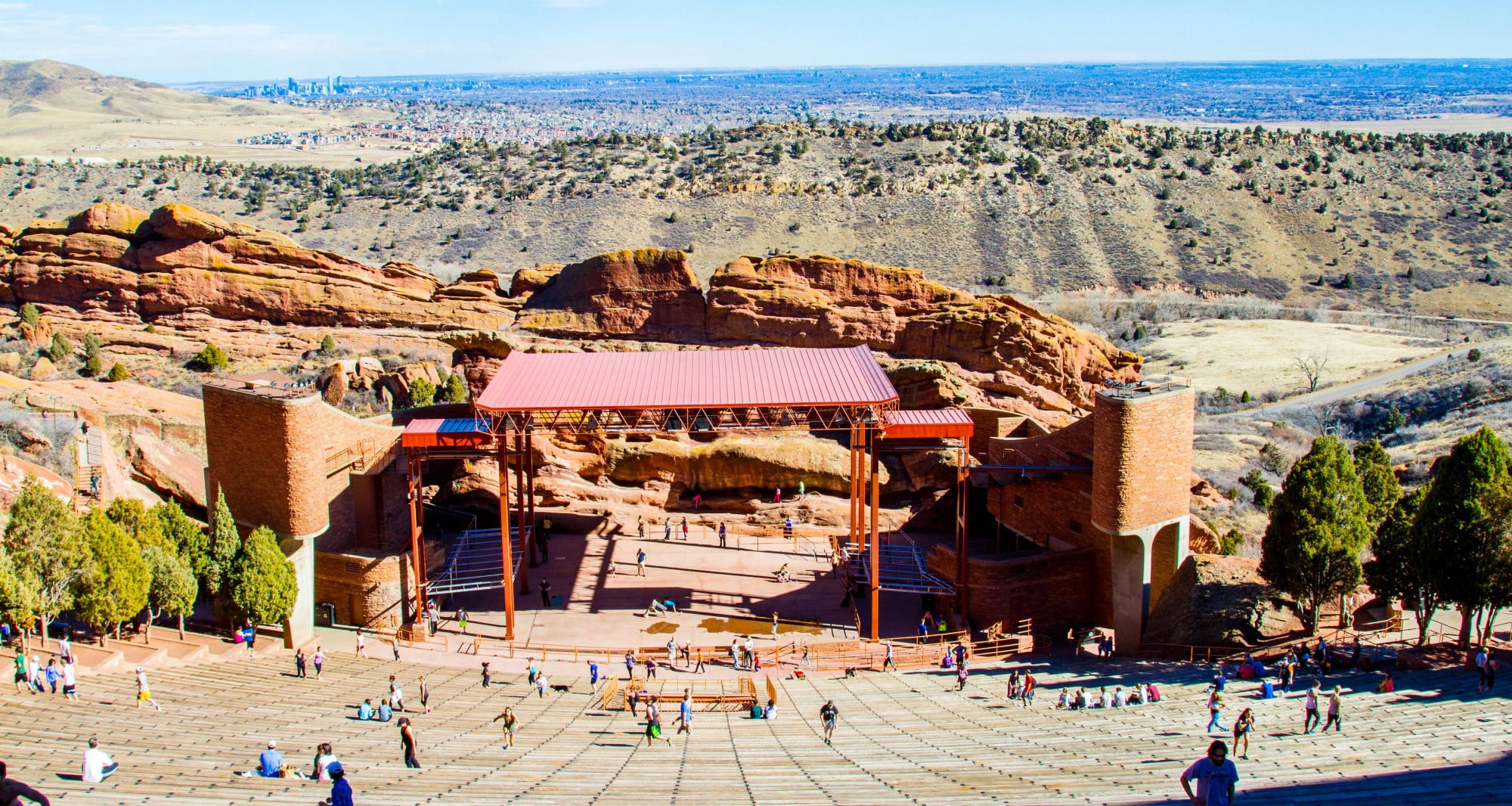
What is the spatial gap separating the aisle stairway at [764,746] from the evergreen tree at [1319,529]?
10.8ft

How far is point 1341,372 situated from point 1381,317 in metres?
18.9

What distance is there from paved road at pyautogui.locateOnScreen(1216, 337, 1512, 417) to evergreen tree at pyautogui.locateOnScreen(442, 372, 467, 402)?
119 feet

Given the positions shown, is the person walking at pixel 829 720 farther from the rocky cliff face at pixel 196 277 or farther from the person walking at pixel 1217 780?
the rocky cliff face at pixel 196 277

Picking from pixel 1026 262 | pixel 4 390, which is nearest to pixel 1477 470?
pixel 4 390

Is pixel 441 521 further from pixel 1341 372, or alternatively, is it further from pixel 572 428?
pixel 1341 372

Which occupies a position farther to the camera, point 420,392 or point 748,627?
point 420,392

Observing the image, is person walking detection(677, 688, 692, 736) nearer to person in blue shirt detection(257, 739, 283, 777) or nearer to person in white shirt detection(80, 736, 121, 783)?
person in blue shirt detection(257, 739, 283, 777)

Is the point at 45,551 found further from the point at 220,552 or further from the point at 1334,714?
the point at 1334,714

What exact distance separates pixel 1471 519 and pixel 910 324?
2692 cm

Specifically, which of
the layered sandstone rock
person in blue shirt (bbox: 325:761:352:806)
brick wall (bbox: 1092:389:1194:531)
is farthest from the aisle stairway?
brick wall (bbox: 1092:389:1194:531)

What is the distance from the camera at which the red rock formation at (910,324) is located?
154 ft

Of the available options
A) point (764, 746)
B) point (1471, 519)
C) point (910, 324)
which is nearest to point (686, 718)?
point (764, 746)

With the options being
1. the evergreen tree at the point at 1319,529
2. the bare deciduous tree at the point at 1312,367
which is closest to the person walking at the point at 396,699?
the evergreen tree at the point at 1319,529

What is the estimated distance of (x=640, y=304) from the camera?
178 feet
